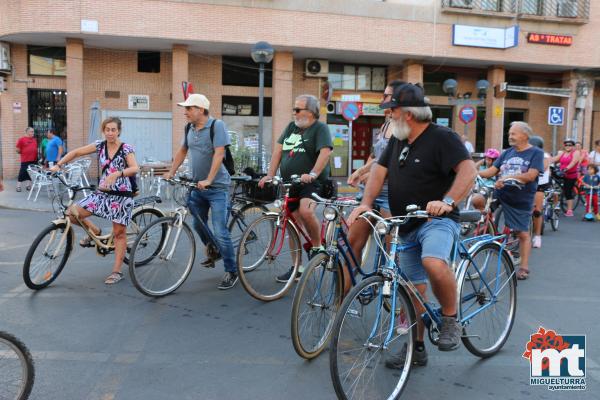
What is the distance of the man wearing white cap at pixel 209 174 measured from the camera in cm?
580

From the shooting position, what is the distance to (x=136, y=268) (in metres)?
5.48

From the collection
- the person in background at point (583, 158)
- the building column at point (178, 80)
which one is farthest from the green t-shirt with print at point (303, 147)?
the building column at point (178, 80)

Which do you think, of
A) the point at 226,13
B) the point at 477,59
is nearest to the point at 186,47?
the point at 226,13

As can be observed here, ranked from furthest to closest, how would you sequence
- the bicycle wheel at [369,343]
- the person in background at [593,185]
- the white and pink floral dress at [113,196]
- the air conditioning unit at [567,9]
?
the air conditioning unit at [567,9] < the person in background at [593,185] < the white and pink floral dress at [113,196] < the bicycle wheel at [369,343]

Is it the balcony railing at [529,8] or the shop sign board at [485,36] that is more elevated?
the balcony railing at [529,8]

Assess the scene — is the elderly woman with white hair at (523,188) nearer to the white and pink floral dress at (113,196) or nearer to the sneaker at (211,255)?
the sneaker at (211,255)

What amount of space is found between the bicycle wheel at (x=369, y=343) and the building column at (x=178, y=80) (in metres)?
17.5

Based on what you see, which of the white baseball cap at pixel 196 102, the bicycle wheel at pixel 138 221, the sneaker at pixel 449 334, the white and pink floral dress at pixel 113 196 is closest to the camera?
the sneaker at pixel 449 334

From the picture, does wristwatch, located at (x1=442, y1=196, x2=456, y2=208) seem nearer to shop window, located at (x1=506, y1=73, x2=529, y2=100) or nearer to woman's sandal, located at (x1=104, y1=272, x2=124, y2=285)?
woman's sandal, located at (x1=104, y1=272, x2=124, y2=285)

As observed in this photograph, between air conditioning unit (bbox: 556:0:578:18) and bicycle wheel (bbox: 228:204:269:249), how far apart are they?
21.6 metres

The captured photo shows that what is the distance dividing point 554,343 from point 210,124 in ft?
12.5

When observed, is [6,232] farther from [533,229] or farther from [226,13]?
[226,13]

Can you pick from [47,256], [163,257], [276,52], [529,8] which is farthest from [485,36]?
[47,256]

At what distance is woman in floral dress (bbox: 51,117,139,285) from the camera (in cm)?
594
